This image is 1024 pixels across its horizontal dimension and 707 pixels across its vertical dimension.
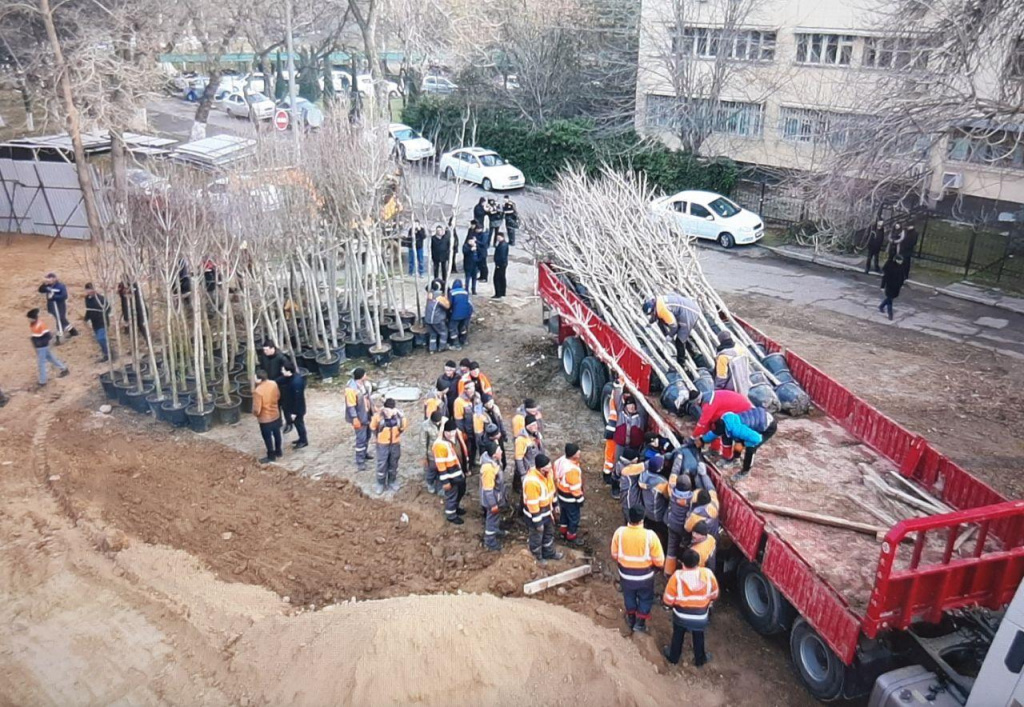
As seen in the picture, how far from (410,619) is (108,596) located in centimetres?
335

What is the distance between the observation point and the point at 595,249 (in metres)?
12.6

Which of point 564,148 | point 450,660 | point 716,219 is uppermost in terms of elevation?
point 564,148

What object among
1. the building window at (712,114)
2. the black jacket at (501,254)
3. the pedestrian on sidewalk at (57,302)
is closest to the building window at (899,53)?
the building window at (712,114)

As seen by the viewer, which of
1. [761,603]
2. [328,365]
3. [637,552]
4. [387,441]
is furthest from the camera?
→ [328,365]

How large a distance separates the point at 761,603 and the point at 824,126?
1631 cm

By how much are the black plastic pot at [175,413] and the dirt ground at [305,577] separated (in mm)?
309

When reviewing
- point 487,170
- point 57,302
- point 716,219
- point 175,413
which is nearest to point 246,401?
point 175,413

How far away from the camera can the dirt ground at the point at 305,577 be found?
22.1 ft

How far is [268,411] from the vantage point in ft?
34.2

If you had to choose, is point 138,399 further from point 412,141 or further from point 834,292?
point 412,141

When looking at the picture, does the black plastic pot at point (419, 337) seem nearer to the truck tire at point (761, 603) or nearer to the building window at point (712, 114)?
the truck tire at point (761, 603)

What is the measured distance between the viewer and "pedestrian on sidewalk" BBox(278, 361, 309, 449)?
1070 centimetres

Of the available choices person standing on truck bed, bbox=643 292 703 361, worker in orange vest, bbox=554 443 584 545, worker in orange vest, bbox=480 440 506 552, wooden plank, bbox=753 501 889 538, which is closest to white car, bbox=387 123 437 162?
person standing on truck bed, bbox=643 292 703 361

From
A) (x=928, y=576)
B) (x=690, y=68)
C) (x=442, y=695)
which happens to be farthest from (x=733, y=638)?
(x=690, y=68)
